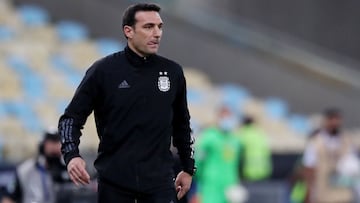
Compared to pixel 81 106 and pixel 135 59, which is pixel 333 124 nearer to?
pixel 135 59

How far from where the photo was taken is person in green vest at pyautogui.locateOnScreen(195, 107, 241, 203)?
15361 mm

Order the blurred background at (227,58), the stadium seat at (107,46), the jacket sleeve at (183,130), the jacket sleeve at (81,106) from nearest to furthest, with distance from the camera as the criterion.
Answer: the jacket sleeve at (81,106) → the jacket sleeve at (183,130) → the blurred background at (227,58) → the stadium seat at (107,46)

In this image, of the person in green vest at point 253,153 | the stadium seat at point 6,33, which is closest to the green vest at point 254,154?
the person in green vest at point 253,153

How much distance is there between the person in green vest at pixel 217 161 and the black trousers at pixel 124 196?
7869 millimetres

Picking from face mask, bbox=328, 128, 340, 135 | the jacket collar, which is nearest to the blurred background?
face mask, bbox=328, 128, 340, 135

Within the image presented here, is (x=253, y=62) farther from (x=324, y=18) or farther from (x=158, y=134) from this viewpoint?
(x=158, y=134)

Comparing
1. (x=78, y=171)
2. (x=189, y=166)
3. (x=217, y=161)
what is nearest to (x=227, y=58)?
(x=217, y=161)

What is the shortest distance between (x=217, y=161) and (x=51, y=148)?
227 inches

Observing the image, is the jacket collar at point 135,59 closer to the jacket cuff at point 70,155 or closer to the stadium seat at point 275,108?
the jacket cuff at point 70,155

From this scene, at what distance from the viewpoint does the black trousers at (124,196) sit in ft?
23.9

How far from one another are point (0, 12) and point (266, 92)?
5777 mm

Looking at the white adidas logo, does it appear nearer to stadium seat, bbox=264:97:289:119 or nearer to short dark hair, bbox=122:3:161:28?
short dark hair, bbox=122:3:161:28

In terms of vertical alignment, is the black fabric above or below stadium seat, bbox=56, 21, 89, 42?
below

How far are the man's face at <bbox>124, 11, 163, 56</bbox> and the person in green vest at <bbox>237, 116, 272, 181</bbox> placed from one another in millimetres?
10063
